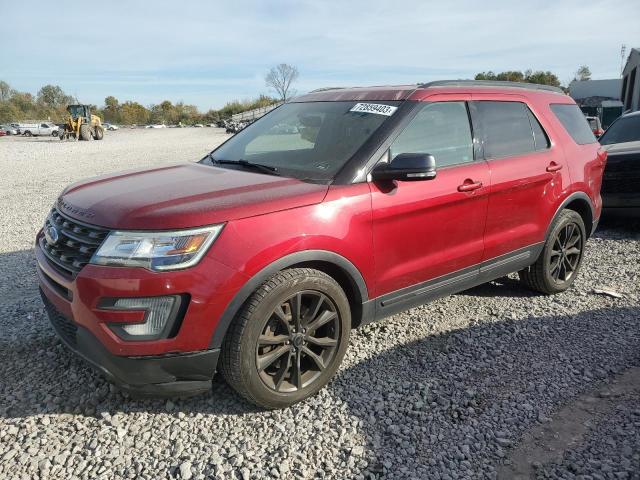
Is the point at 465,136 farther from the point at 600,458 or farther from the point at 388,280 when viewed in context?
the point at 600,458

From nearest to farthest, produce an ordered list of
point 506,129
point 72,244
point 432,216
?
point 72,244
point 432,216
point 506,129

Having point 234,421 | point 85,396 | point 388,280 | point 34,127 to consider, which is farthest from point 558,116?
point 34,127

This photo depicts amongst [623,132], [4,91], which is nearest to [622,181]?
[623,132]

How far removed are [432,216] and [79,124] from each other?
3990 cm

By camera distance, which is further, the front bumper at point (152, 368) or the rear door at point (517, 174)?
the rear door at point (517, 174)

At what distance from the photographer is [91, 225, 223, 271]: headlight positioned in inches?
96.1

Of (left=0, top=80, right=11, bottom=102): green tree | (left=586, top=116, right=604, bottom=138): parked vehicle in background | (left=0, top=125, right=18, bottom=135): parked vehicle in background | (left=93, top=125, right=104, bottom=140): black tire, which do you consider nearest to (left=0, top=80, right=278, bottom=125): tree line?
(left=0, top=80, right=11, bottom=102): green tree

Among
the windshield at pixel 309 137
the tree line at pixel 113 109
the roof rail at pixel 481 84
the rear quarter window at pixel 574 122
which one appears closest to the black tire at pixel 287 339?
the windshield at pixel 309 137

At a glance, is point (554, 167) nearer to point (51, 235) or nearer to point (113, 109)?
point (51, 235)

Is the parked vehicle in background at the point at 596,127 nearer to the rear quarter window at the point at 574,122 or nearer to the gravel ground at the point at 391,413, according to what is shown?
the rear quarter window at the point at 574,122

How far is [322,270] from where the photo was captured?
9.86 ft

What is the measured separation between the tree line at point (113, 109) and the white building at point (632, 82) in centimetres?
5295

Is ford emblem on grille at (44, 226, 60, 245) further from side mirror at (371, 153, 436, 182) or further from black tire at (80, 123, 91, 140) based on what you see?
black tire at (80, 123, 91, 140)

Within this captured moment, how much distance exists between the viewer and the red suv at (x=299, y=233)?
2482 millimetres
